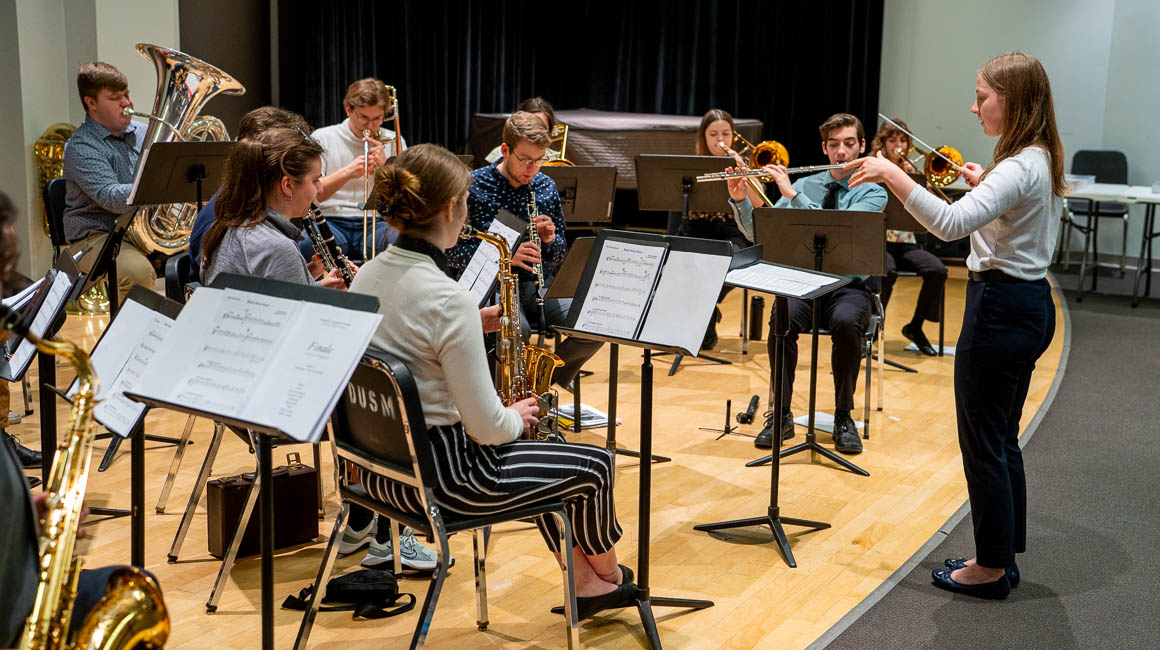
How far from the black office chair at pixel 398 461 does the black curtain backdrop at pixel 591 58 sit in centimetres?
600

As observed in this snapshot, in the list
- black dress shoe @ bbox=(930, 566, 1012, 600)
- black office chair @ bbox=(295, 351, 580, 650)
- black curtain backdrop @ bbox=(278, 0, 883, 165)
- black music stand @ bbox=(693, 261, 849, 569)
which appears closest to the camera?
black office chair @ bbox=(295, 351, 580, 650)

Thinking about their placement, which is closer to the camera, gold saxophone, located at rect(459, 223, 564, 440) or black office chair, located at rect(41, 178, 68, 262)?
gold saxophone, located at rect(459, 223, 564, 440)

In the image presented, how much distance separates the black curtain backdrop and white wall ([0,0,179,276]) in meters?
1.61

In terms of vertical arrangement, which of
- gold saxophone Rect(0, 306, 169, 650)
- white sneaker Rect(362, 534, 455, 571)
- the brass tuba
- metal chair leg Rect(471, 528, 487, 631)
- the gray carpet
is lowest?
the gray carpet

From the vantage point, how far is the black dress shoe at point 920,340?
588 cm

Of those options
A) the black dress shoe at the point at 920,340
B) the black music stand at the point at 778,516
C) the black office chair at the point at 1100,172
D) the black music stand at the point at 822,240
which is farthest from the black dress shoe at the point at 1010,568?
the black office chair at the point at 1100,172

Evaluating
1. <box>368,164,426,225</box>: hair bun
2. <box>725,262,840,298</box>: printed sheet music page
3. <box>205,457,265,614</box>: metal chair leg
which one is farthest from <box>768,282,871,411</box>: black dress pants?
<box>368,164,426,225</box>: hair bun

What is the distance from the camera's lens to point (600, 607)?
8.70 ft

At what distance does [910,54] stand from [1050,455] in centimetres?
605

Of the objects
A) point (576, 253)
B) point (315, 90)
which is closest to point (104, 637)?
point (576, 253)

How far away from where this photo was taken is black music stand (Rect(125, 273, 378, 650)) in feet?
5.64

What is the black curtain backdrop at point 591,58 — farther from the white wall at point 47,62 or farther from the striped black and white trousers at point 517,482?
the striped black and white trousers at point 517,482

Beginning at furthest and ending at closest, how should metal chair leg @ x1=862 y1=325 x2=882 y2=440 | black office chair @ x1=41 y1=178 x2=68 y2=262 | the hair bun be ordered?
1. black office chair @ x1=41 y1=178 x2=68 y2=262
2. metal chair leg @ x1=862 y1=325 x2=882 y2=440
3. the hair bun

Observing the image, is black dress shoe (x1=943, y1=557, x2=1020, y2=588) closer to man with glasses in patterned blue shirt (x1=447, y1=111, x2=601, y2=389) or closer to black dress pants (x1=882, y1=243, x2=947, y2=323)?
man with glasses in patterned blue shirt (x1=447, y1=111, x2=601, y2=389)
